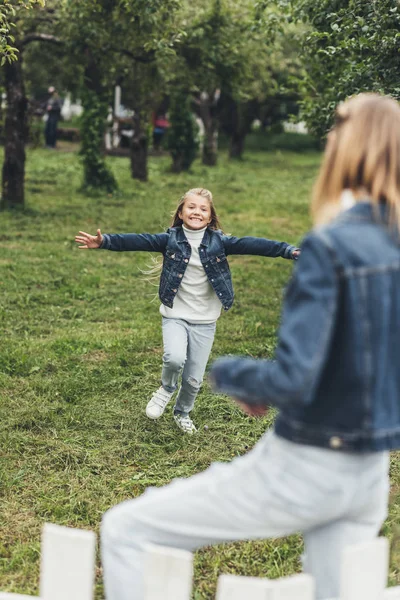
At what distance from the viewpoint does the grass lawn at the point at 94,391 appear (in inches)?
163

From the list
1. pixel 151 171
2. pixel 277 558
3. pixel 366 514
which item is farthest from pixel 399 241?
pixel 151 171

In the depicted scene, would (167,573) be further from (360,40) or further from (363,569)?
(360,40)

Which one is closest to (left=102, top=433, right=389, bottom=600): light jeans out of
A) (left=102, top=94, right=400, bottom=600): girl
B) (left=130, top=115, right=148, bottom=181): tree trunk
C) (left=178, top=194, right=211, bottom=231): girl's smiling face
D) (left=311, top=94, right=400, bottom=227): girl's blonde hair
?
(left=102, top=94, right=400, bottom=600): girl

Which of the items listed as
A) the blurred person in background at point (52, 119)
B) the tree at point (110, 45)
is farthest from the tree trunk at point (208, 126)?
the tree at point (110, 45)

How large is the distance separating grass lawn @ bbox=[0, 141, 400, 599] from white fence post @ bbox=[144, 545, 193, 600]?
59.0 inches

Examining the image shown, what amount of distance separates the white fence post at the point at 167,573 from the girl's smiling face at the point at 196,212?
3.22m

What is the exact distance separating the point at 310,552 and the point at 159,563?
521 mm

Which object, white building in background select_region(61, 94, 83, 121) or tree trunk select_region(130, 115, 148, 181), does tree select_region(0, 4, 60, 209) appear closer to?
tree trunk select_region(130, 115, 148, 181)

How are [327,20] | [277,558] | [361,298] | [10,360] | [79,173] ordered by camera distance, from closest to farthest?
[361,298]
[277,558]
[10,360]
[327,20]
[79,173]

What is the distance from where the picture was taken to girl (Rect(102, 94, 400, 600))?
80.2 inches

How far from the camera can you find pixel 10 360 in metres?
6.80

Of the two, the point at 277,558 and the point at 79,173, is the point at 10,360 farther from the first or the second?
the point at 79,173

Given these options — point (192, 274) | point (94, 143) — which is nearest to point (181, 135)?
point (94, 143)

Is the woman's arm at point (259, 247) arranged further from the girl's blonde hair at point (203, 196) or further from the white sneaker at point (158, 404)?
the white sneaker at point (158, 404)
